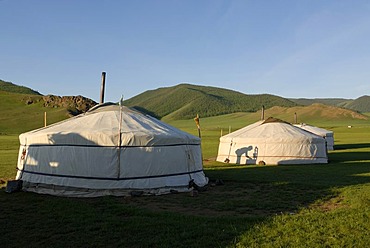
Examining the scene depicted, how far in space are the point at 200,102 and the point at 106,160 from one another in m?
111

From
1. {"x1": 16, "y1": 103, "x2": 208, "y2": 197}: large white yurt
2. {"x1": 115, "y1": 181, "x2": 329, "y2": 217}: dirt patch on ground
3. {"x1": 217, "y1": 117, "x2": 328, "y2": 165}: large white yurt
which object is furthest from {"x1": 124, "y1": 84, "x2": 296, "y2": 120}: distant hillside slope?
{"x1": 115, "y1": 181, "x2": 329, "y2": 217}: dirt patch on ground

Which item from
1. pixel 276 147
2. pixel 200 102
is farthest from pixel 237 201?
pixel 200 102

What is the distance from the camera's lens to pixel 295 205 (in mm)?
7871

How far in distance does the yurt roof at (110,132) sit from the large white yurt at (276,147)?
6.97 m

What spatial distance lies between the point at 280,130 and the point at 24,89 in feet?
361

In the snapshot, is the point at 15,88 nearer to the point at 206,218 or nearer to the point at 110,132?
the point at 110,132

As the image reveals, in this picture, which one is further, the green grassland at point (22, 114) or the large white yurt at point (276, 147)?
the green grassland at point (22, 114)

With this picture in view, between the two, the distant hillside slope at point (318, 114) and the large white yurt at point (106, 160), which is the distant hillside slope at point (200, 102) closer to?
the distant hillside slope at point (318, 114)

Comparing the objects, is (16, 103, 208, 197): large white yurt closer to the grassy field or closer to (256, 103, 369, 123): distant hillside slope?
the grassy field

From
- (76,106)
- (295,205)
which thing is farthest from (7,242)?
(76,106)

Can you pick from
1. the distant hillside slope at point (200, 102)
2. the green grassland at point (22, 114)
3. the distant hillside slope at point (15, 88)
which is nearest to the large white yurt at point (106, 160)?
the green grassland at point (22, 114)

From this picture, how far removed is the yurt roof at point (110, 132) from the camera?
916 cm

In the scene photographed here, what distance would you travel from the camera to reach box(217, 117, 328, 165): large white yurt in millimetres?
16781

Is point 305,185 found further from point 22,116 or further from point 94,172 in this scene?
point 22,116
